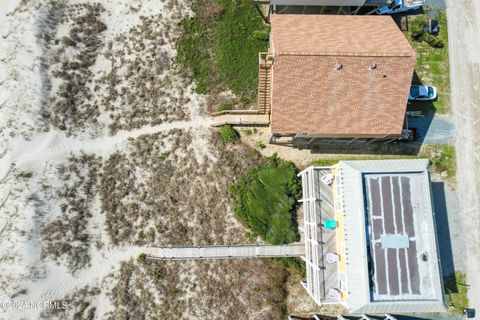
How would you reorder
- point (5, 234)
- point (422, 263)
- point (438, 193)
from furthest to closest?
point (438, 193)
point (5, 234)
point (422, 263)

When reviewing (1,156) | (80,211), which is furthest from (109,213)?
(1,156)

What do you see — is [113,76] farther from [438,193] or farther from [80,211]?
[438,193]

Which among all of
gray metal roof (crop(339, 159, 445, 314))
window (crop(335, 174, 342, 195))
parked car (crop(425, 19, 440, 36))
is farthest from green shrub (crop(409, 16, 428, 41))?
window (crop(335, 174, 342, 195))

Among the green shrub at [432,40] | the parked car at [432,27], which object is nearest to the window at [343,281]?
the green shrub at [432,40]

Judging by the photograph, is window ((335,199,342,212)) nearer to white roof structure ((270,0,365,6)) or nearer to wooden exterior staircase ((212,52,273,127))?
wooden exterior staircase ((212,52,273,127))

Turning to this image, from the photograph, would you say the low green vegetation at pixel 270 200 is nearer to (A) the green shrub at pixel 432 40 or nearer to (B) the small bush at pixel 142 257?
(B) the small bush at pixel 142 257

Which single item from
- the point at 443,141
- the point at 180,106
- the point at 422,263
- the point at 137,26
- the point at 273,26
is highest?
the point at 137,26

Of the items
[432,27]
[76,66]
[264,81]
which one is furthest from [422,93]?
[76,66]
